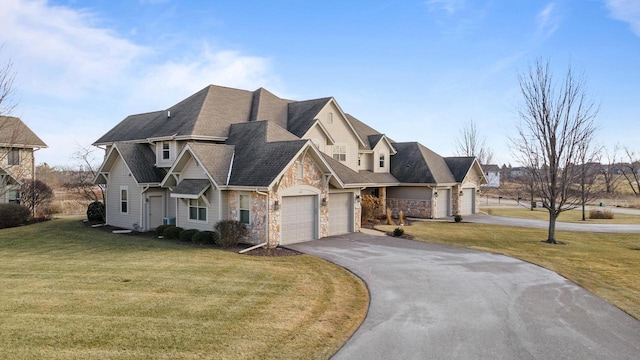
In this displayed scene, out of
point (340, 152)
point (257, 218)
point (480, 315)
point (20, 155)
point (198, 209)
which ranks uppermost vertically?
point (20, 155)

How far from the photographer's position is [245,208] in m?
20.0

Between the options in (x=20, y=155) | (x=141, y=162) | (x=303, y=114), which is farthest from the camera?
(x=20, y=155)

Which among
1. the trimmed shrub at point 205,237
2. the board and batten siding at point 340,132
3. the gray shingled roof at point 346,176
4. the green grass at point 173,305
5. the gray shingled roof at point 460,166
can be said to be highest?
the board and batten siding at point 340,132

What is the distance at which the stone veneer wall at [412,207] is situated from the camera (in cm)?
3397

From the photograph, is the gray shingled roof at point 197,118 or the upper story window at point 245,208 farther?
the gray shingled roof at point 197,118

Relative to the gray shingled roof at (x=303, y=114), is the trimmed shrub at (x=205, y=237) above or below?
below

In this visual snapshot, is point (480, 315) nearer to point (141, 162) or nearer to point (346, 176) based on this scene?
point (346, 176)

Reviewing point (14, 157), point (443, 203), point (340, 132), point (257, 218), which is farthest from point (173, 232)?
point (14, 157)

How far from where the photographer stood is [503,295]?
11.9 meters

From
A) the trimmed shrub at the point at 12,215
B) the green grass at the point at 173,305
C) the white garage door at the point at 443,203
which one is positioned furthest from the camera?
the white garage door at the point at 443,203

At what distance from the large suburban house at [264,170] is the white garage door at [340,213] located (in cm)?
6

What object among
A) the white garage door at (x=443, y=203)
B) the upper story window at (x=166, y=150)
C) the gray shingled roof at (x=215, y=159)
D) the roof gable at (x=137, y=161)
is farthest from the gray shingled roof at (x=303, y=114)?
the white garage door at (x=443, y=203)

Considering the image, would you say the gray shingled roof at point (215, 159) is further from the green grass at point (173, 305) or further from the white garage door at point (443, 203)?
the white garage door at point (443, 203)

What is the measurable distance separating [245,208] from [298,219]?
262cm
